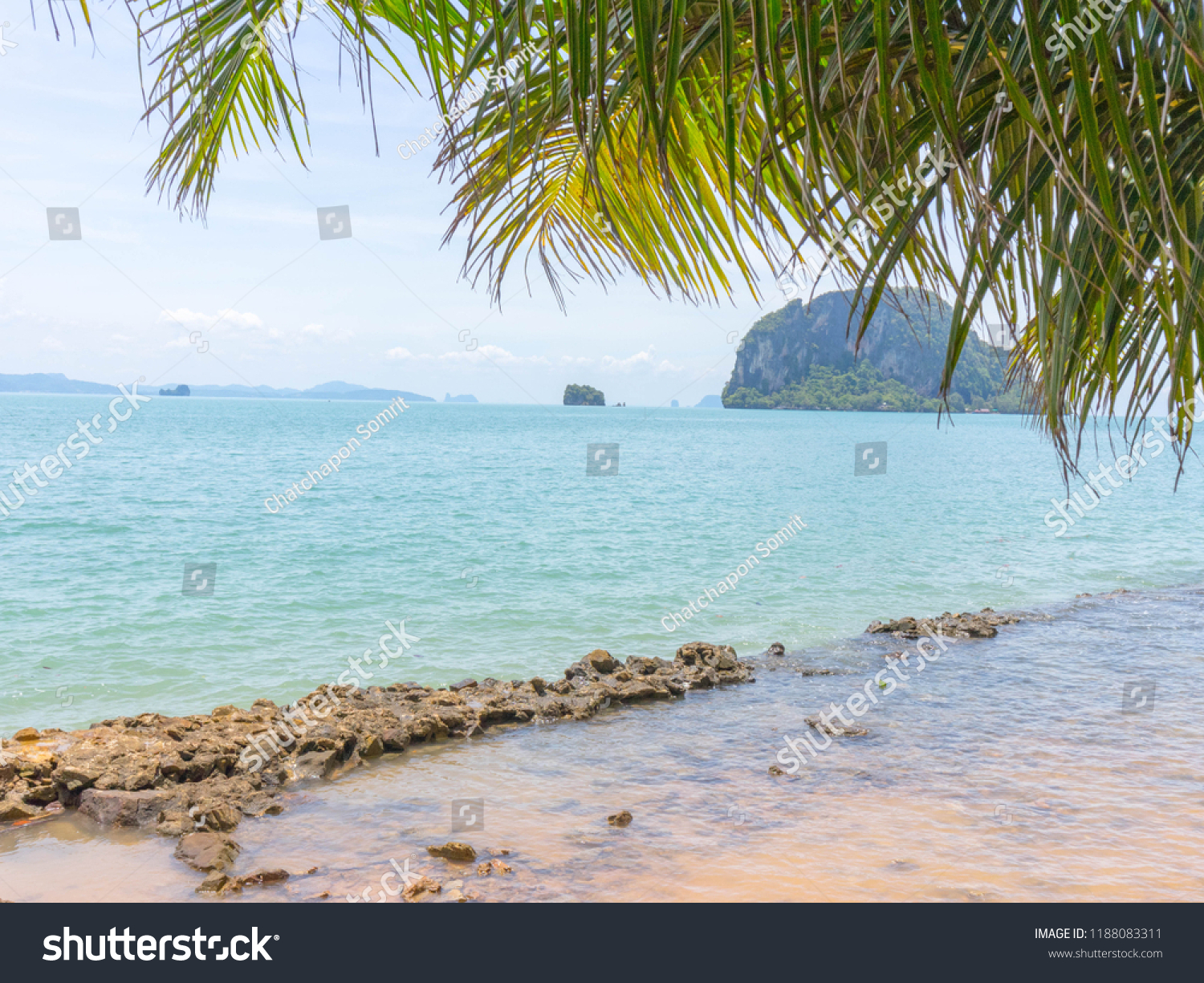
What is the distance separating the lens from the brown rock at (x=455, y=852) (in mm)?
4535

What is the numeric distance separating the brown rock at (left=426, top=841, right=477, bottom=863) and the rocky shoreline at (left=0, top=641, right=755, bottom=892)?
0.85 meters

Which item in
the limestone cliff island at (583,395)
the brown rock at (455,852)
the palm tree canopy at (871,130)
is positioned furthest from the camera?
the limestone cliff island at (583,395)

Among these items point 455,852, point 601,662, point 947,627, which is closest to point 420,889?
point 455,852

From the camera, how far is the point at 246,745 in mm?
5984

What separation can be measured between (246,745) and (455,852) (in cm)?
231

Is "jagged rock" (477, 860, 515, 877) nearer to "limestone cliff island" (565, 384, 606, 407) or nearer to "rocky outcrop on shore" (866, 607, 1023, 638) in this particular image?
"rocky outcrop on shore" (866, 607, 1023, 638)

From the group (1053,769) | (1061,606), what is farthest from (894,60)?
(1061,606)

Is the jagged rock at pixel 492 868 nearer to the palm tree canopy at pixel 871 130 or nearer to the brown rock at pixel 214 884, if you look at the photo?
the brown rock at pixel 214 884

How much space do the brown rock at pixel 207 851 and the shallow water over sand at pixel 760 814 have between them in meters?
0.07

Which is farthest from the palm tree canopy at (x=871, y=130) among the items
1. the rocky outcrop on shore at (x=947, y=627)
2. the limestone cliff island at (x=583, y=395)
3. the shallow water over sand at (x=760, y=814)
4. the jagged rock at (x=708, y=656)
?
the limestone cliff island at (x=583, y=395)

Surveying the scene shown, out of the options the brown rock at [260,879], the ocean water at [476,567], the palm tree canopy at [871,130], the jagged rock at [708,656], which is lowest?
the ocean water at [476,567]

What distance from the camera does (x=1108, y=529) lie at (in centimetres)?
2512

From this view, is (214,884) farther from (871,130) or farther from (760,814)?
(871,130)

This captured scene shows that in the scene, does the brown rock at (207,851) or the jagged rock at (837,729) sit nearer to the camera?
the brown rock at (207,851)
